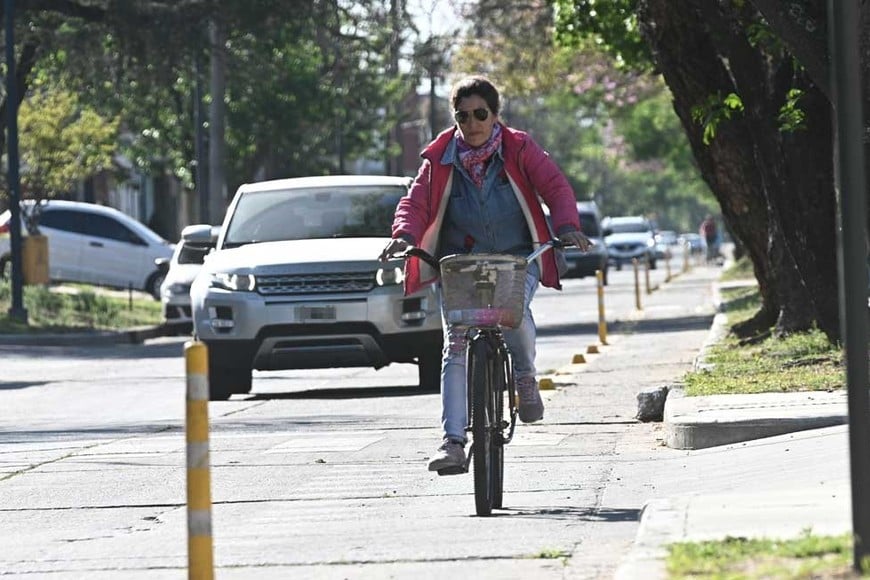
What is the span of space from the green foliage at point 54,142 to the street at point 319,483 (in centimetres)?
1678

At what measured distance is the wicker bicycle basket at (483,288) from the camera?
8594 millimetres

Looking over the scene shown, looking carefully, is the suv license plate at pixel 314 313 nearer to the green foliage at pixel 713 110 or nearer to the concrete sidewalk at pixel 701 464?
the concrete sidewalk at pixel 701 464

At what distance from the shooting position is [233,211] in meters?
17.5

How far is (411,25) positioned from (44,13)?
6.25m

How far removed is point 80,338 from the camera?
28.8 meters

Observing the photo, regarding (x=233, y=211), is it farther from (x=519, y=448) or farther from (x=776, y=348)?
(x=519, y=448)

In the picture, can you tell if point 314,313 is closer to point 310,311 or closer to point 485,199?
point 310,311

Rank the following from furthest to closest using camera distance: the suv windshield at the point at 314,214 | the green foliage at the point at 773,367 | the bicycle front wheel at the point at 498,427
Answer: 1. the suv windshield at the point at 314,214
2. the green foliage at the point at 773,367
3. the bicycle front wheel at the point at 498,427

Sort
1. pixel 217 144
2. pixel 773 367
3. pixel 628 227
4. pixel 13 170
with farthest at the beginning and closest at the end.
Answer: pixel 628 227, pixel 217 144, pixel 13 170, pixel 773 367

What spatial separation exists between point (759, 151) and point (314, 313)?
3.90 m

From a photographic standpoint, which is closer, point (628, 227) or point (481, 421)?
point (481, 421)

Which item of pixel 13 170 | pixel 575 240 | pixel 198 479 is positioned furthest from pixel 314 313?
pixel 13 170

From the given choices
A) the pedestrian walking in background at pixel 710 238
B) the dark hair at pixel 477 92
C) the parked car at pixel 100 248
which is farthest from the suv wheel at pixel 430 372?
the pedestrian walking in background at pixel 710 238

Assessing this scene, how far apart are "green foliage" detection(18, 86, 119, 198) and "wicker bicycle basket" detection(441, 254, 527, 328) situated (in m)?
27.3
